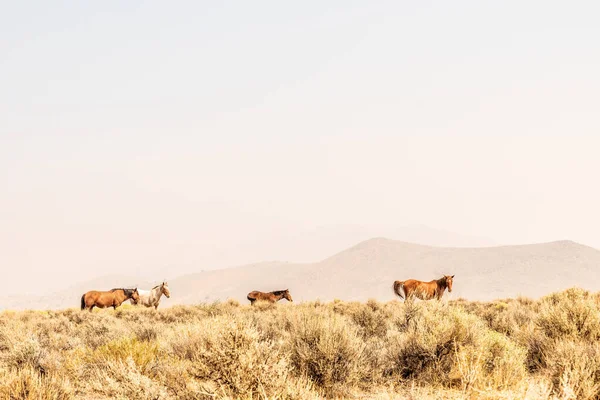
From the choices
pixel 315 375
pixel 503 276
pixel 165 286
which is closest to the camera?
pixel 315 375

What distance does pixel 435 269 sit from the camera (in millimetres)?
164125

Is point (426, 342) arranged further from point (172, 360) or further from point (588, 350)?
Answer: point (172, 360)

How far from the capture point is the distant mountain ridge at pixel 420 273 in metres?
143

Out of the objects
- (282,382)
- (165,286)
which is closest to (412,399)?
(282,382)

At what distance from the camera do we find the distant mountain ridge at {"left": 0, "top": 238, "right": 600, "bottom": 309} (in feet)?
470

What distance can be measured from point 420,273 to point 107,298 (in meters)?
149

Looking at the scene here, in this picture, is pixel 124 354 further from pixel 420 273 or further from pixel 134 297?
pixel 420 273

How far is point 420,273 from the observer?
165500mm

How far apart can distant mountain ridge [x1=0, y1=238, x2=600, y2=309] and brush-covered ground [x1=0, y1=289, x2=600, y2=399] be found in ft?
423

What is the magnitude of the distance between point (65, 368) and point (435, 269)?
6455 inches

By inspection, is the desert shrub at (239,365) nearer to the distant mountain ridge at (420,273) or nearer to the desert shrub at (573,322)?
the desert shrub at (573,322)

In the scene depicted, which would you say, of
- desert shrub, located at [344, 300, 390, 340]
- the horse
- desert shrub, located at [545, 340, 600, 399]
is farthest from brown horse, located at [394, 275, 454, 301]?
desert shrub, located at [545, 340, 600, 399]

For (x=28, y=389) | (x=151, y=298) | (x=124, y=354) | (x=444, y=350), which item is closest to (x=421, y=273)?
(x=151, y=298)

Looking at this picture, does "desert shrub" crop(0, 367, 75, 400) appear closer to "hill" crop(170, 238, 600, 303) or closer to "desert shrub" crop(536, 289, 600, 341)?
"desert shrub" crop(536, 289, 600, 341)
